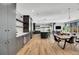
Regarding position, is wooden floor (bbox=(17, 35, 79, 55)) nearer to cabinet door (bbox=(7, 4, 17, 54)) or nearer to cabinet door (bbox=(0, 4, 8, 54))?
cabinet door (bbox=(7, 4, 17, 54))

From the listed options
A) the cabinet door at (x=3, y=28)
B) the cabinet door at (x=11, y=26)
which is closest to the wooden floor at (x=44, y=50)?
the cabinet door at (x=11, y=26)

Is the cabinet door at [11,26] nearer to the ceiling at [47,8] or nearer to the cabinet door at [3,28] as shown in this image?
the cabinet door at [3,28]

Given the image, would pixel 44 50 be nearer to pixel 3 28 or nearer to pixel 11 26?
pixel 11 26

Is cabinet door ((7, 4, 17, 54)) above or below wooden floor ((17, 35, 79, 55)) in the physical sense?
above

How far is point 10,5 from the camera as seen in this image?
420 cm

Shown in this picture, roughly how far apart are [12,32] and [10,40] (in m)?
0.32

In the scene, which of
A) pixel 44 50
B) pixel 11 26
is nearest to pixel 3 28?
pixel 11 26

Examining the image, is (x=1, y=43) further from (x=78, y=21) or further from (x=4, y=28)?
(x=78, y=21)

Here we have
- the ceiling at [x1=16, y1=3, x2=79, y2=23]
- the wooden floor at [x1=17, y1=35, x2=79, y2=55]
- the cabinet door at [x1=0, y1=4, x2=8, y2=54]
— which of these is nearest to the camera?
the cabinet door at [x1=0, y1=4, x2=8, y2=54]

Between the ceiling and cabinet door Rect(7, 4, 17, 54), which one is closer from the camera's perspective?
cabinet door Rect(7, 4, 17, 54)

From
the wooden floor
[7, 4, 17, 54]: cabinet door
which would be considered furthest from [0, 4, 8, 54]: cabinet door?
the wooden floor

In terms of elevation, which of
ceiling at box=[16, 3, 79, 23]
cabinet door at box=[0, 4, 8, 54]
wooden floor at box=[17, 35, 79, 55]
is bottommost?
wooden floor at box=[17, 35, 79, 55]
